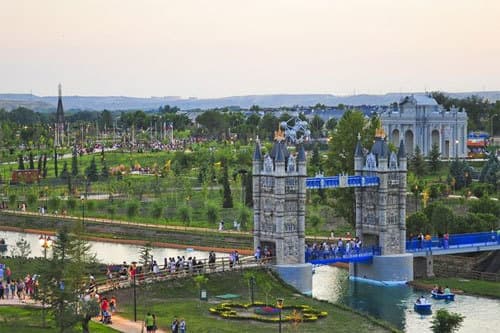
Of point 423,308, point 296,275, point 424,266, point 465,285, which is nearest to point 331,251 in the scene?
point 296,275

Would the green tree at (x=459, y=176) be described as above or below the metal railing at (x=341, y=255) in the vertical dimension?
above

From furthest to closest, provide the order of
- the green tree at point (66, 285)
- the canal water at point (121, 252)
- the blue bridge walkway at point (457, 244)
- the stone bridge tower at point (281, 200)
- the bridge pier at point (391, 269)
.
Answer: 1. the canal water at point (121, 252)
2. the blue bridge walkway at point (457, 244)
3. the bridge pier at point (391, 269)
4. the stone bridge tower at point (281, 200)
5. the green tree at point (66, 285)

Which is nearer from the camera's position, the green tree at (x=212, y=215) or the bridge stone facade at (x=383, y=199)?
the bridge stone facade at (x=383, y=199)

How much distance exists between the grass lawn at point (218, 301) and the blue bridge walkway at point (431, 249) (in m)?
4.23

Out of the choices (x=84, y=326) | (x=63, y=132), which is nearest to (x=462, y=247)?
(x=84, y=326)

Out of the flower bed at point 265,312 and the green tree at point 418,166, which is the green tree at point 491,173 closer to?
the green tree at point 418,166

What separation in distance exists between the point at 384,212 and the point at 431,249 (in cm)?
405

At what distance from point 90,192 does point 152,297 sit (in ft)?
186

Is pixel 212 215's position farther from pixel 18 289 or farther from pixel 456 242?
pixel 18 289

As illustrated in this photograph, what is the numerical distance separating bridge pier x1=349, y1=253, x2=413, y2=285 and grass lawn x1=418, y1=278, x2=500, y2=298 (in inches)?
44.2

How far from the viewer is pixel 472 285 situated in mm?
57312

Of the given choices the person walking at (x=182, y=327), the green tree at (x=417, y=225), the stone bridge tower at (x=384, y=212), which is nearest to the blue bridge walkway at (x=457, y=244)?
the stone bridge tower at (x=384, y=212)

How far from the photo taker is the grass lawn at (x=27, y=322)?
4103 centimetres

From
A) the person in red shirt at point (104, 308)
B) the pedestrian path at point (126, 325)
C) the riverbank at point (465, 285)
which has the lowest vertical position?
the riverbank at point (465, 285)
